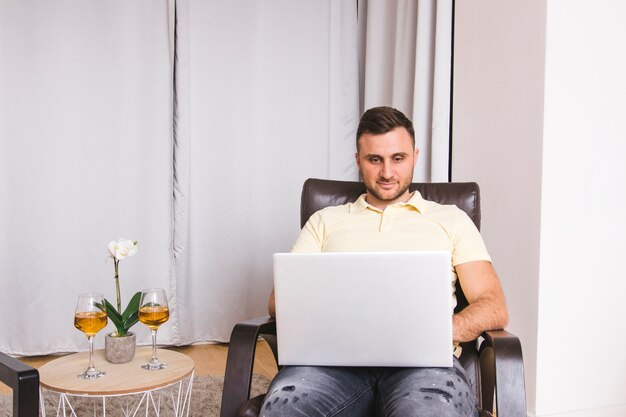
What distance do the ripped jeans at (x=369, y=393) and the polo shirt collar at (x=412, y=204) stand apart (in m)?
0.53

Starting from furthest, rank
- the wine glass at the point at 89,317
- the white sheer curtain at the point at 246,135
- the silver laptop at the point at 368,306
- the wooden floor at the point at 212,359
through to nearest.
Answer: the white sheer curtain at the point at 246,135
the wooden floor at the point at 212,359
the wine glass at the point at 89,317
the silver laptop at the point at 368,306

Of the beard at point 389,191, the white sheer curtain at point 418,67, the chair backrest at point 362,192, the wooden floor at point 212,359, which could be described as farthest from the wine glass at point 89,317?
the white sheer curtain at point 418,67

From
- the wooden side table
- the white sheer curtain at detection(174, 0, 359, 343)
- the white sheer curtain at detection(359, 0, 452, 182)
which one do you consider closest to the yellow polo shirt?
the wooden side table

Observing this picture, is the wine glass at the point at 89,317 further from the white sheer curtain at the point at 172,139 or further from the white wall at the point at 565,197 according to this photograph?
the white sheer curtain at the point at 172,139

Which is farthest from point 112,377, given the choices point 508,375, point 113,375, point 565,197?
point 565,197

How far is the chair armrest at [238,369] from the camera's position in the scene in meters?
1.53

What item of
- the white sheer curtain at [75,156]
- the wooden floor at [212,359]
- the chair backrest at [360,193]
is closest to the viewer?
the chair backrest at [360,193]

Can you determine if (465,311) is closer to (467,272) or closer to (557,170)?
(467,272)

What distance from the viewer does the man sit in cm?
146

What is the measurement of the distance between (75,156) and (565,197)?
95.1 inches

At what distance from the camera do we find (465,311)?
1709 millimetres

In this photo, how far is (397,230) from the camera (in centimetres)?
195

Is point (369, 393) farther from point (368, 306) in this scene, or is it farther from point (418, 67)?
point (418, 67)

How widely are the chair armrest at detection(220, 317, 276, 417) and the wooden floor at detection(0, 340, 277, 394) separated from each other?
65.0 inches
